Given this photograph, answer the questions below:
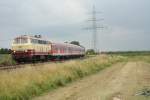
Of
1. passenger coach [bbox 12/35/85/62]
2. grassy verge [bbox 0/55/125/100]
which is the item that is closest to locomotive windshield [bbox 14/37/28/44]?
passenger coach [bbox 12/35/85/62]

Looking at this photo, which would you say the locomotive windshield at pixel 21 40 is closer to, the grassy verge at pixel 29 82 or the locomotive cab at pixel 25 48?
the locomotive cab at pixel 25 48

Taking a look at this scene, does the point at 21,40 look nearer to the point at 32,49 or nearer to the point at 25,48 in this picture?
the point at 25,48

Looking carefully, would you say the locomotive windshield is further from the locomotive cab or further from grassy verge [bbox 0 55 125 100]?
grassy verge [bbox 0 55 125 100]

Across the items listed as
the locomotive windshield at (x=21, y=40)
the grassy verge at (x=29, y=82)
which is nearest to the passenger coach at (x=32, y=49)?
the locomotive windshield at (x=21, y=40)

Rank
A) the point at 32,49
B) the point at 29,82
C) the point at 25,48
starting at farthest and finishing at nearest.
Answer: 1. the point at 32,49
2. the point at 25,48
3. the point at 29,82

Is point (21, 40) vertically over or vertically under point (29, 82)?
over

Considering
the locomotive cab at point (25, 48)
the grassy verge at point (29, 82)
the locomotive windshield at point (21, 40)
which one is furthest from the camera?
the locomotive windshield at point (21, 40)

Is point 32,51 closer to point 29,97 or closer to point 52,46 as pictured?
point 52,46

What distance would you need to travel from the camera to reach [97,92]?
22703 mm

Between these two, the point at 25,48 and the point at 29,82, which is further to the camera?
the point at 25,48

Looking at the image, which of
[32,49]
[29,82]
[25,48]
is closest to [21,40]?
[25,48]

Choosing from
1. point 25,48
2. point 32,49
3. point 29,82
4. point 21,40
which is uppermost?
point 21,40

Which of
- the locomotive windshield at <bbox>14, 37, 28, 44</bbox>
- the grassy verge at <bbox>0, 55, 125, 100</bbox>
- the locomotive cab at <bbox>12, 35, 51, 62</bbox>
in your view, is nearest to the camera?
the grassy verge at <bbox>0, 55, 125, 100</bbox>

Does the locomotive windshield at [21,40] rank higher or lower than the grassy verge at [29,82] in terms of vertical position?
higher
